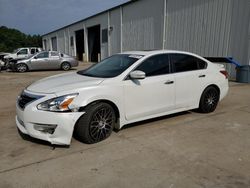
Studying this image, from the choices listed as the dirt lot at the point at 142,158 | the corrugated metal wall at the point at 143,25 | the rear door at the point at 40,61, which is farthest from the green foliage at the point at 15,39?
the dirt lot at the point at 142,158

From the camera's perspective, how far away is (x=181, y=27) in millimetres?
14984

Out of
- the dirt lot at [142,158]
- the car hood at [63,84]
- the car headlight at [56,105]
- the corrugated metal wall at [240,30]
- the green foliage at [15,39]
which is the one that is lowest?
the dirt lot at [142,158]

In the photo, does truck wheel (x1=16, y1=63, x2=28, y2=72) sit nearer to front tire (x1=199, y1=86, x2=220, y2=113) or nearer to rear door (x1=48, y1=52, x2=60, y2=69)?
rear door (x1=48, y1=52, x2=60, y2=69)


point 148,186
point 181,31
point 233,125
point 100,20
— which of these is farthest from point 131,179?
point 100,20

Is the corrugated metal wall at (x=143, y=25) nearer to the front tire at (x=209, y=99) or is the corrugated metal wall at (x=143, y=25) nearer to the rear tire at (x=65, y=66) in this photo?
the rear tire at (x=65, y=66)

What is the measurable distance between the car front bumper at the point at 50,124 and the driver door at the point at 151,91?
1032 mm

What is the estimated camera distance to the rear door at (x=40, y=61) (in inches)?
683

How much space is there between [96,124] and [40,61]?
14671mm

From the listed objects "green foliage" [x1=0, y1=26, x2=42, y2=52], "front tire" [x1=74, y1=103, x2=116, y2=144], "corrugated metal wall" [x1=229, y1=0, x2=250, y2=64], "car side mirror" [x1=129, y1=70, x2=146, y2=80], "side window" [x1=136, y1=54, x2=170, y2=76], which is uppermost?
"green foliage" [x1=0, y1=26, x2=42, y2=52]

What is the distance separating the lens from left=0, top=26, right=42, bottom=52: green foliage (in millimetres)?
79875

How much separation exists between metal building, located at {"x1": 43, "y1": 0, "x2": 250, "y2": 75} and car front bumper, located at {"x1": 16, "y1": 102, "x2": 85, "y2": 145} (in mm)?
10442

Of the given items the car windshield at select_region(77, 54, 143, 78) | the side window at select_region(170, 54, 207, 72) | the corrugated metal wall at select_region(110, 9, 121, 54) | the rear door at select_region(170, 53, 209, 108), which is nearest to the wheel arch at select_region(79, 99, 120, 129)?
the car windshield at select_region(77, 54, 143, 78)

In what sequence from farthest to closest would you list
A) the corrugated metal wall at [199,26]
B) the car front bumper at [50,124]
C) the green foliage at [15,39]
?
the green foliage at [15,39], the corrugated metal wall at [199,26], the car front bumper at [50,124]

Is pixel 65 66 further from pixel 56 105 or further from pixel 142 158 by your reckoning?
pixel 142 158
